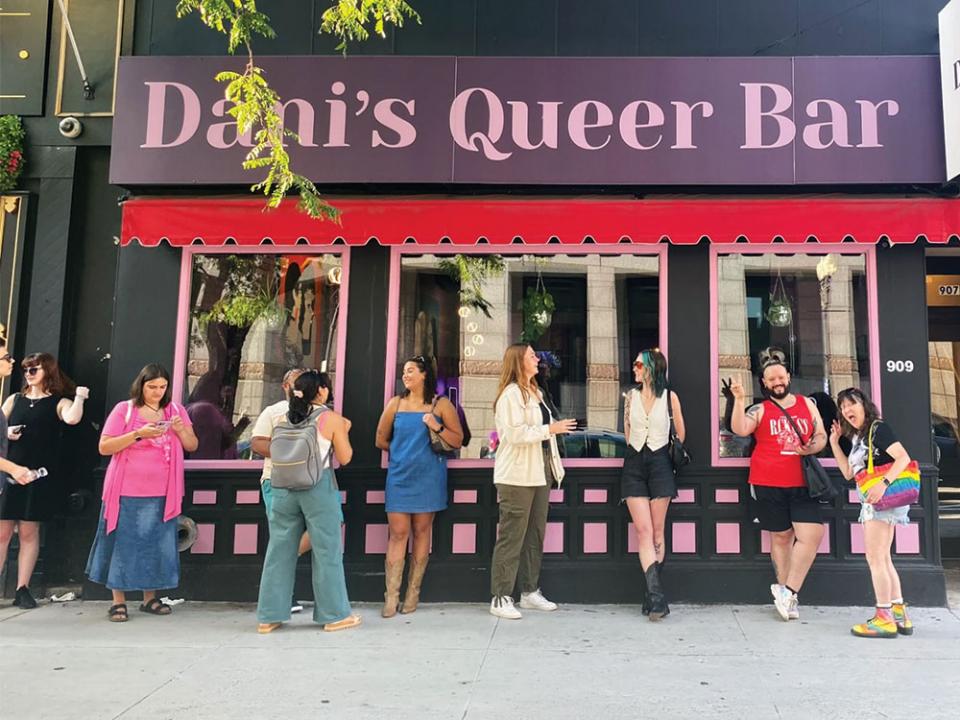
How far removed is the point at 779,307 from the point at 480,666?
13.2 ft

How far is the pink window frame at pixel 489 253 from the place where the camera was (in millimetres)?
6129

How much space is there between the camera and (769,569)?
588 centimetres

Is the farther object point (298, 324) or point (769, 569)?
point (298, 324)

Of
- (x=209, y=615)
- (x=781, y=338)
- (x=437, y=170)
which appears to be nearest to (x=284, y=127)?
(x=437, y=170)

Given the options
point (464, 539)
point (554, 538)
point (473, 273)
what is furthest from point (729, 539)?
point (473, 273)

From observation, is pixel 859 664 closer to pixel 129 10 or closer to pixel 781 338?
pixel 781 338

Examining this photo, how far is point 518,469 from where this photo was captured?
5504 mm

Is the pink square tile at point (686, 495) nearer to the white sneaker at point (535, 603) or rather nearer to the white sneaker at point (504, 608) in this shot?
the white sneaker at point (535, 603)

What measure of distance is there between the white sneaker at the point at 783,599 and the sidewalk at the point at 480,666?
3.2 inches

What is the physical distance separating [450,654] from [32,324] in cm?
486

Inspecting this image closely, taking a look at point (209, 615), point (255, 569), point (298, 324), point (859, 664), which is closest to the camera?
point (859, 664)

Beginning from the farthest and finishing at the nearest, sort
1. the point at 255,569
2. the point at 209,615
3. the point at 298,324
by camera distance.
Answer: the point at 298,324, the point at 255,569, the point at 209,615

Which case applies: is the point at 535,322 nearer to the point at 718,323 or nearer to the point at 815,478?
the point at 718,323

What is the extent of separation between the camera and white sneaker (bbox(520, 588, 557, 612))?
5707mm
